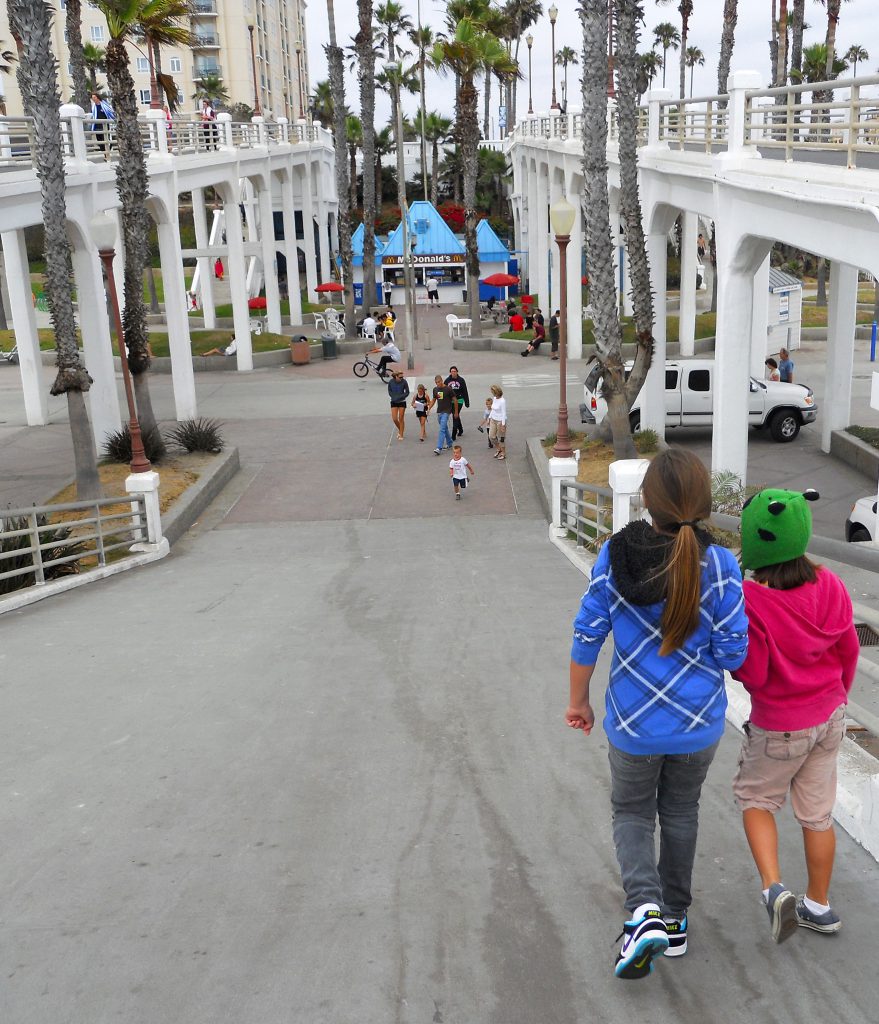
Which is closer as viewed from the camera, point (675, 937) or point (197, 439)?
point (675, 937)

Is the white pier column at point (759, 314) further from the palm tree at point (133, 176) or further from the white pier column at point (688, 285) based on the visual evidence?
the palm tree at point (133, 176)

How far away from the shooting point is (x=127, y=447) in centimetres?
2006

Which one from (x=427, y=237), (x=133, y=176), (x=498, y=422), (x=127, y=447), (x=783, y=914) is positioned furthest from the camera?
(x=427, y=237)

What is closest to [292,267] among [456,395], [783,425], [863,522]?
[456,395]

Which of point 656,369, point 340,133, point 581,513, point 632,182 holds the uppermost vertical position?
point 340,133

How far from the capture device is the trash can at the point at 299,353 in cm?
3491

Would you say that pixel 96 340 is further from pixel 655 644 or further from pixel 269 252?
pixel 655 644

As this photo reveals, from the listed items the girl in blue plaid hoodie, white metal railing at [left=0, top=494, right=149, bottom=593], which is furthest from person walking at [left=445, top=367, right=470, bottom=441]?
the girl in blue plaid hoodie

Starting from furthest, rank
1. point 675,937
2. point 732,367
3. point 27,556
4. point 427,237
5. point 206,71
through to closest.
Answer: point 206,71
point 427,237
point 732,367
point 27,556
point 675,937

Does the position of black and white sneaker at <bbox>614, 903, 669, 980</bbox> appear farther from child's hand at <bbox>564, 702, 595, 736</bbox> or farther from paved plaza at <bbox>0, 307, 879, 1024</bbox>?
child's hand at <bbox>564, 702, 595, 736</bbox>

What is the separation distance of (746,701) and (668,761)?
2575mm

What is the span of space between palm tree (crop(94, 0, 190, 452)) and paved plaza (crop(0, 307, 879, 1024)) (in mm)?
9433

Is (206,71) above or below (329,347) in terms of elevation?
above

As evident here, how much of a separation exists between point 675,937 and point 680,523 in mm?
1483
